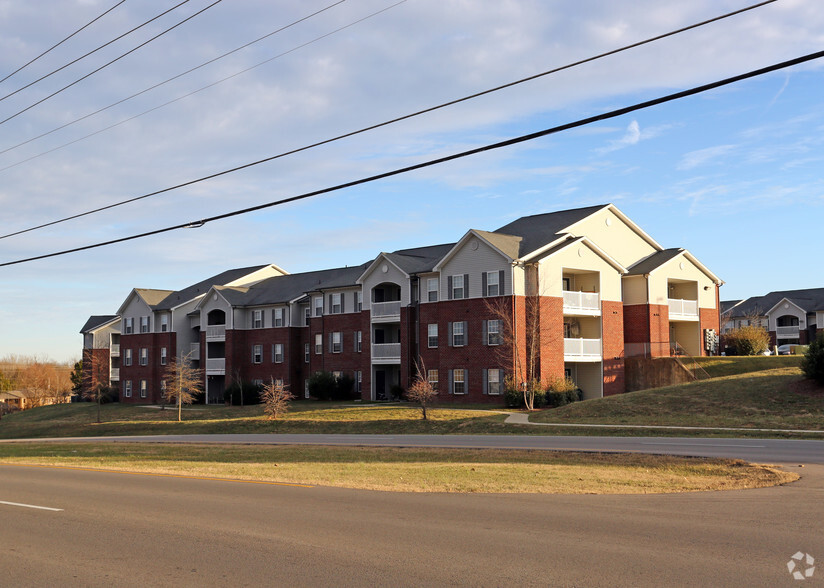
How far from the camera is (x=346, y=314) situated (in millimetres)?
56562

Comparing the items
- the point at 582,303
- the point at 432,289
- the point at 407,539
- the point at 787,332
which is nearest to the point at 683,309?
the point at 582,303

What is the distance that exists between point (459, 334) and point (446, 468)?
2826 cm

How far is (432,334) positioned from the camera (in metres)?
47.9

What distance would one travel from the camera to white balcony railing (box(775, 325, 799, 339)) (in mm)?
87312

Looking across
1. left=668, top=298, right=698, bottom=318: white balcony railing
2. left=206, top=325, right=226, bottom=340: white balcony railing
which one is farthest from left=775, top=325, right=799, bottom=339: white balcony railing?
left=206, top=325, right=226, bottom=340: white balcony railing

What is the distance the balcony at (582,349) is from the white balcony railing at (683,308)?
780cm

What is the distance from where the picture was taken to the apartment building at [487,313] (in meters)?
44.3

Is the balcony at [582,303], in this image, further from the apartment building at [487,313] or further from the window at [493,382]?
the window at [493,382]

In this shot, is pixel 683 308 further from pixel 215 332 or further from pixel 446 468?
pixel 446 468

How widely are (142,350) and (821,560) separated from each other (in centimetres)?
6941

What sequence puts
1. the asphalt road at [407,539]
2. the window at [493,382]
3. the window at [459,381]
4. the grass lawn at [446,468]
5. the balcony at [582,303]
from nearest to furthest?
the asphalt road at [407,539] < the grass lawn at [446,468] < the window at [493,382] < the window at [459,381] < the balcony at [582,303]

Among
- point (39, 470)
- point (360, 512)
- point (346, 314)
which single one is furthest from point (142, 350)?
point (360, 512)

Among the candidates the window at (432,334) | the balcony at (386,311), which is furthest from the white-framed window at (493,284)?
the balcony at (386,311)

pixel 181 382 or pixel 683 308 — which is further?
pixel 683 308
